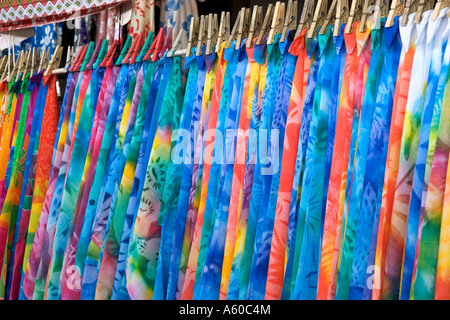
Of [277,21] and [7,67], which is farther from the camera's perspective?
[7,67]

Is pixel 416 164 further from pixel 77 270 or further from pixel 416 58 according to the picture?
pixel 77 270

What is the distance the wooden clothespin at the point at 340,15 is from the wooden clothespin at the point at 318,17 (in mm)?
62

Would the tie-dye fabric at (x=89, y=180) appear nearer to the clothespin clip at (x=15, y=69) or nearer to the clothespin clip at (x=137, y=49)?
the clothespin clip at (x=137, y=49)

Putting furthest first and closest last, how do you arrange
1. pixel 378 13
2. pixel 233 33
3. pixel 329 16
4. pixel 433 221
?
pixel 233 33, pixel 329 16, pixel 378 13, pixel 433 221

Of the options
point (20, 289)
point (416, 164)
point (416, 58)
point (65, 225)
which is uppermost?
point (416, 58)

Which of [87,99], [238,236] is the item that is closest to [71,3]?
[87,99]

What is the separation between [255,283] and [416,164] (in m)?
0.56

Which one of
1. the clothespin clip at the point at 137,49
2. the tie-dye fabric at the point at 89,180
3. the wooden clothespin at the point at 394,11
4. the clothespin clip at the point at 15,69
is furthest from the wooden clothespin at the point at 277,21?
the clothespin clip at the point at 15,69

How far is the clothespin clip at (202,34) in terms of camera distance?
2.06 meters

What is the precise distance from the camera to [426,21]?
1.52m

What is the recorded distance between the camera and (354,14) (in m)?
1.69

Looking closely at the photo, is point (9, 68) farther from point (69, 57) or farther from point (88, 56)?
point (88, 56)

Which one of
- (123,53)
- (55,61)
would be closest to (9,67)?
(55,61)

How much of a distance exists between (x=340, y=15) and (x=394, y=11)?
172 mm
